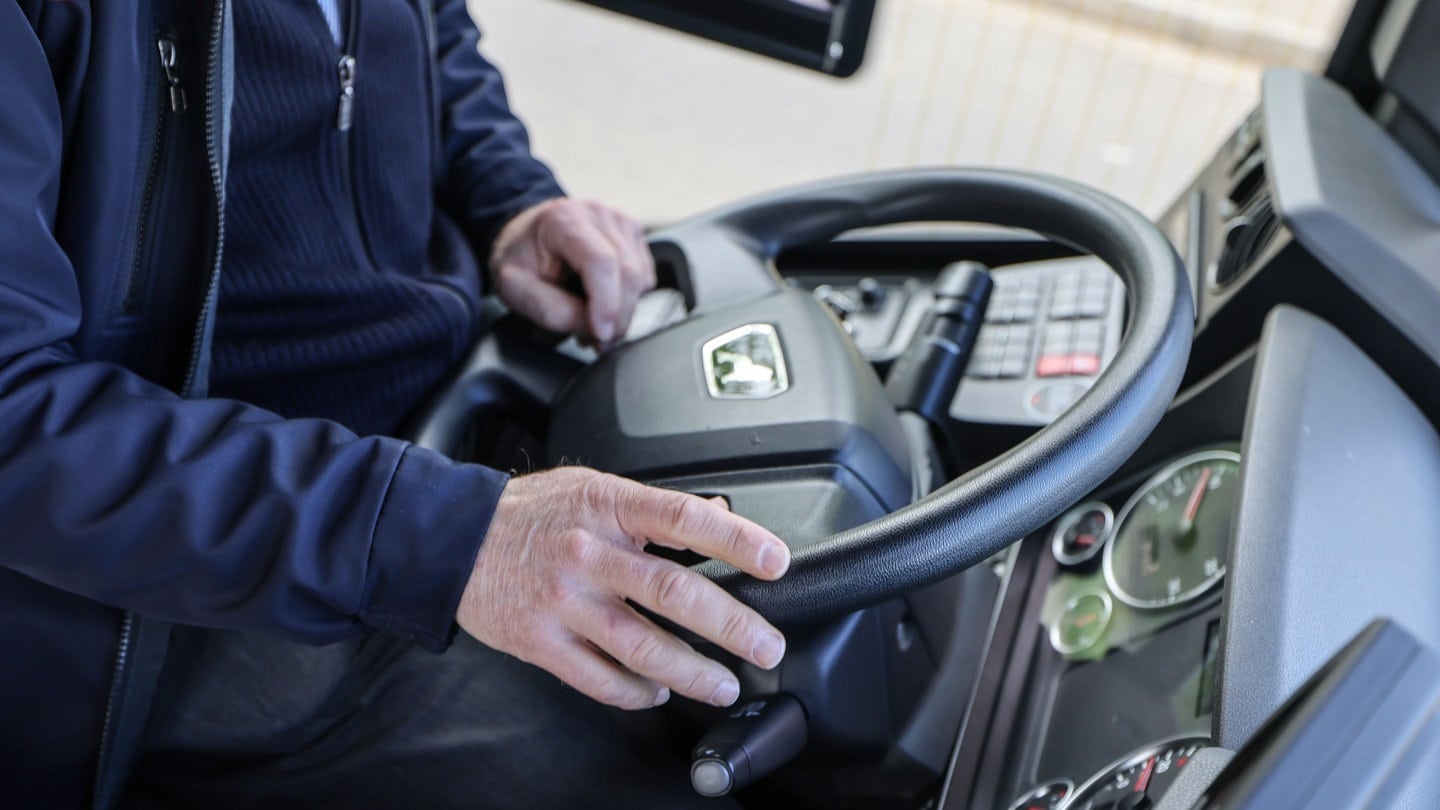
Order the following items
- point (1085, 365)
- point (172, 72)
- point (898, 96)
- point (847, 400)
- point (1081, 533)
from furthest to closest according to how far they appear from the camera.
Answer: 1. point (898, 96)
2. point (1085, 365)
3. point (1081, 533)
4. point (847, 400)
5. point (172, 72)

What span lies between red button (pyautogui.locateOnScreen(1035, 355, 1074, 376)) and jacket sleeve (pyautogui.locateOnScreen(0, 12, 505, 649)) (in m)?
0.52

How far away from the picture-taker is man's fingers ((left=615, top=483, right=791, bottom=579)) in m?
0.57

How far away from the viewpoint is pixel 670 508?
60cm

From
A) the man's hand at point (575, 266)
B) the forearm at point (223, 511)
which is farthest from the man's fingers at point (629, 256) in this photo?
the forearm at point (223, 511)

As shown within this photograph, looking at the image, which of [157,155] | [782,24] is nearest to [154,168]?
[157,155]

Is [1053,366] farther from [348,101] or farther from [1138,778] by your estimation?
[348,101]

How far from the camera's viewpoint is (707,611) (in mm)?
580

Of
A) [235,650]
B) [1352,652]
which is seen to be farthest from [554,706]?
[1352,652]

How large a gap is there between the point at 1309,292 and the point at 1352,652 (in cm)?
52

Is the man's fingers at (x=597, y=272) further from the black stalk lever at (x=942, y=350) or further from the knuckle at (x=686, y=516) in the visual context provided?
the knuckle at (x=686, y=516)

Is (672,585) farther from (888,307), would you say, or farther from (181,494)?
(888,307)

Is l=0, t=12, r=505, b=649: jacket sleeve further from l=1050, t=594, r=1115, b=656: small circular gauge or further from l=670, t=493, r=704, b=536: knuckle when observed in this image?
l=1050, t=594, r=1115, b=656: small circular gauge

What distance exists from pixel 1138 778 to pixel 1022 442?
0.17m

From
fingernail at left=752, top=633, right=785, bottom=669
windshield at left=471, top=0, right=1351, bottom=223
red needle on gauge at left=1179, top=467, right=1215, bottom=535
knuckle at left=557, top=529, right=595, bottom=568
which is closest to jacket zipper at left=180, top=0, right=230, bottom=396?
knuckle at left=557, top=529, right=595, bottom=568
